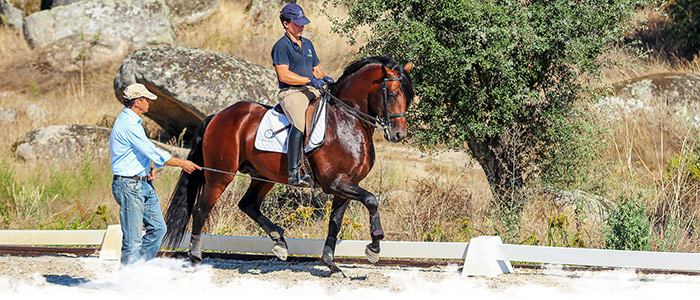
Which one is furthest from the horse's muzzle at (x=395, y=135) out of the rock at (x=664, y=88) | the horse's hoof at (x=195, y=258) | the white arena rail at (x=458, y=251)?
the rock at (x=664, y=88)

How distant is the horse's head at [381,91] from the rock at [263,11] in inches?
661

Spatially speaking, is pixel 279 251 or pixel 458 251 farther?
pixel 279 251

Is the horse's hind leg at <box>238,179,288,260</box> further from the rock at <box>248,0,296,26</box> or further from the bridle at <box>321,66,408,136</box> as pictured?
the rock at <box>248,0,296,26</box>

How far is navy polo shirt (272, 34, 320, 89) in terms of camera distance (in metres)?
7.40

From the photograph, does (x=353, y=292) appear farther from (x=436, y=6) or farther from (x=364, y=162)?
(x=436, y=6)

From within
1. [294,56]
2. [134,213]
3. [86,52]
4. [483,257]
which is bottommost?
[86,52]

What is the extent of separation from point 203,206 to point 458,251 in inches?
109

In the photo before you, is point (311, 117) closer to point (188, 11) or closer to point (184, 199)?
point (184, 199)

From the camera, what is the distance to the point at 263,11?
24141 mm

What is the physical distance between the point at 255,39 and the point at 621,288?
16218mm

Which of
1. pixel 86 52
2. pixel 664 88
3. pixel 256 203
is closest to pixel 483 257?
pixel 256 203

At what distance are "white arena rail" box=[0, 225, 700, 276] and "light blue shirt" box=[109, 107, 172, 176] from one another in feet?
5.62

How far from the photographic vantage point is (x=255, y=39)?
70.5 feet

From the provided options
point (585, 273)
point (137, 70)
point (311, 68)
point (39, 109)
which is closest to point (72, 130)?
point (137, 70)
